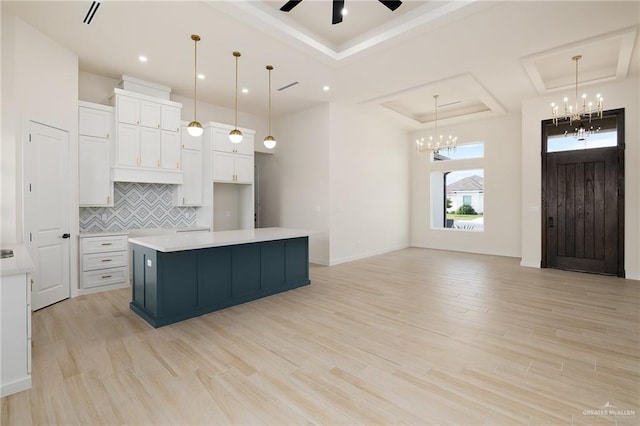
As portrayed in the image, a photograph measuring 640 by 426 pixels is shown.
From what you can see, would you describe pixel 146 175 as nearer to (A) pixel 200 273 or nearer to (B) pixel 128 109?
(B) pixel 128 109

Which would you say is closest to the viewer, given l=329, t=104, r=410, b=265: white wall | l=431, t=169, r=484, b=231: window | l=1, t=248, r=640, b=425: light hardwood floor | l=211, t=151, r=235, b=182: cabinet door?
l=1, t=248, r=640, b=425: light hardwood floor

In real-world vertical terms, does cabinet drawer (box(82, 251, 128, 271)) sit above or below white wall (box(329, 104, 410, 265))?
below

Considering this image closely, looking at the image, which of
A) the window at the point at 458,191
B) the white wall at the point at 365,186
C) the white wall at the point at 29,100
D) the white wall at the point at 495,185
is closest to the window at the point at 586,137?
the white wall at the point at 495,185

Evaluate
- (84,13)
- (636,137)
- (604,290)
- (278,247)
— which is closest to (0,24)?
(84,13)

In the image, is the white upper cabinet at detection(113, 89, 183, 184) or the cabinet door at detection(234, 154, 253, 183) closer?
the white upper cabinet at detection(113, 89, 183, 184)

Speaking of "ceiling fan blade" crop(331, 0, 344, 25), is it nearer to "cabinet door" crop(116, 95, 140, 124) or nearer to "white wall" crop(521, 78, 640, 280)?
"cabinet door" crop(116, 95, 140, 124)

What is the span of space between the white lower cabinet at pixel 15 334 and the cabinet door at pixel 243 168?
443cm

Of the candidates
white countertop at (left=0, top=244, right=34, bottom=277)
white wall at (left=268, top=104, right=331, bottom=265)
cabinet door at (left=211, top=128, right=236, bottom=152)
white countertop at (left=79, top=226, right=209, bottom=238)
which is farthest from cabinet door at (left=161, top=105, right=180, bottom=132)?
white countertop at (left=0, top=244, right=34, bottom=277)

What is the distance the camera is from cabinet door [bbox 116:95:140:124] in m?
4.84

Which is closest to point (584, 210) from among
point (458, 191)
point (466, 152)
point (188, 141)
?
point (466, 152)

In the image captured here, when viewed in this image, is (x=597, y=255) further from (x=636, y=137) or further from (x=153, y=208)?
(x=153, y=208)

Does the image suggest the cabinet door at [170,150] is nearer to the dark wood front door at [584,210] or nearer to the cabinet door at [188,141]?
the cabinet door at [188,141]

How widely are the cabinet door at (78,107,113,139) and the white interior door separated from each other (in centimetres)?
35

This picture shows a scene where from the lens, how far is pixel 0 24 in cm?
344
